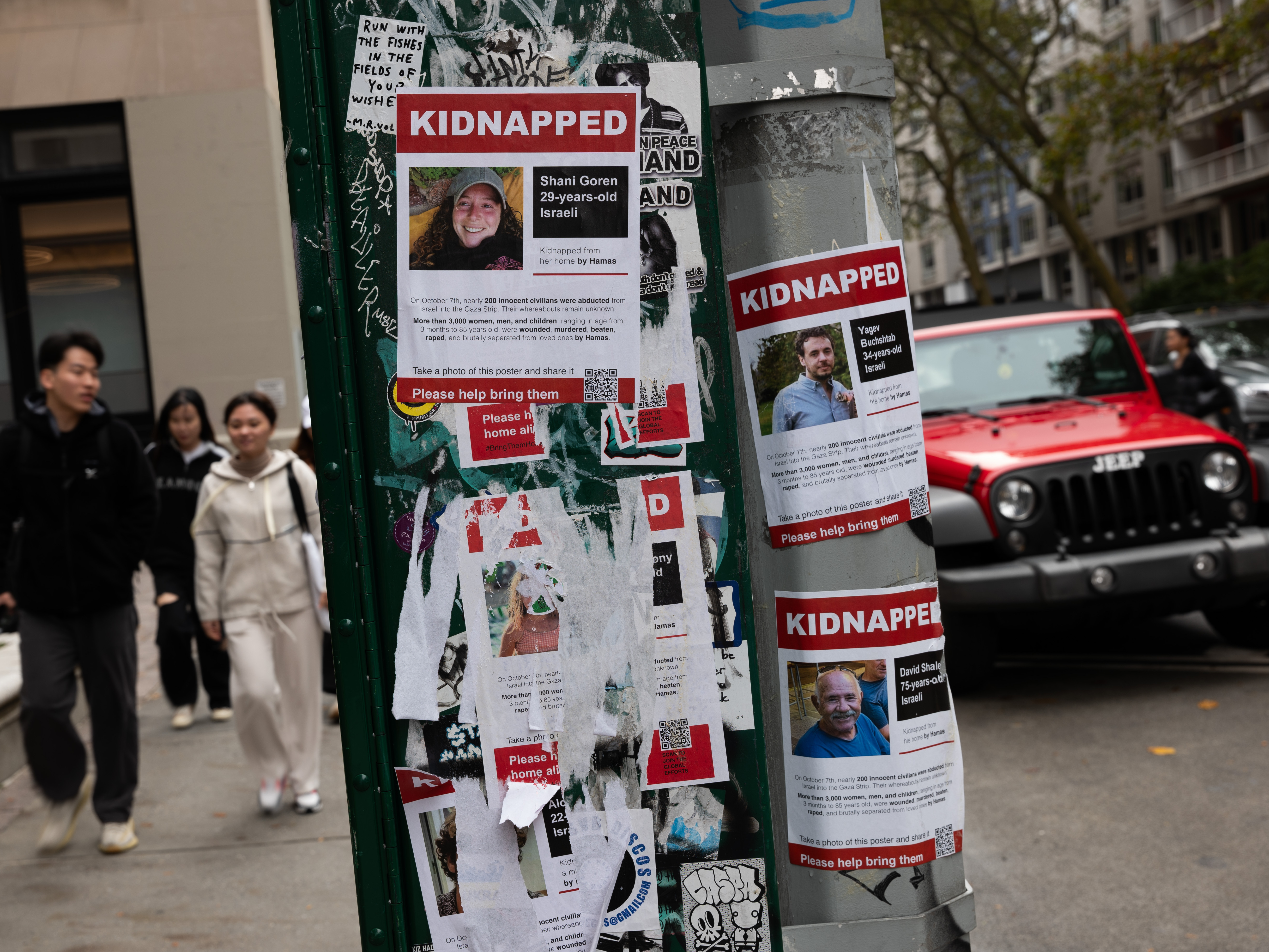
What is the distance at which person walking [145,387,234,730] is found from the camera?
7102 mm

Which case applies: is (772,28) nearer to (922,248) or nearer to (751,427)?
(751,427)

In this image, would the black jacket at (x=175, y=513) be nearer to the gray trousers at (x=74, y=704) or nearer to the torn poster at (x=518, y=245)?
the gray trousers at (x=74, y=704)

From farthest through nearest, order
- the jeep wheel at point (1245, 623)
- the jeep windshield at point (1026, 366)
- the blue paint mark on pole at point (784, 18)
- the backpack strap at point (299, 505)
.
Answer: the jeep windshield at point (1026, 366), the jeep wheel at point (1245, 623), the backpack strap at point (299, 505), the blue paint mark on pole at point (784, 18)

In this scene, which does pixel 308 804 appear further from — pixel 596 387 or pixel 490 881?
pixel 596 387

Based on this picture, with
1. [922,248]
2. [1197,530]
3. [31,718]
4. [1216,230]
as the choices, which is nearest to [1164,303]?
[1216,230]

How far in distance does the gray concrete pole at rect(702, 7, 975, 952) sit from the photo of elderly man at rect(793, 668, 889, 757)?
61 millimetres

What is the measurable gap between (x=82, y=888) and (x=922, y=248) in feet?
259

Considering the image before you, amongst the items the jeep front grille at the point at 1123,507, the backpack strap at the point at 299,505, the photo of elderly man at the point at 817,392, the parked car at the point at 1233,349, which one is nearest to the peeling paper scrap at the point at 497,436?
the photo of elderly man at the point at 817,392

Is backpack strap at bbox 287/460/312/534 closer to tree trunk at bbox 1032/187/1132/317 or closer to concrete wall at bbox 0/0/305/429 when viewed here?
concrete wall at bbox 0/0/305/429

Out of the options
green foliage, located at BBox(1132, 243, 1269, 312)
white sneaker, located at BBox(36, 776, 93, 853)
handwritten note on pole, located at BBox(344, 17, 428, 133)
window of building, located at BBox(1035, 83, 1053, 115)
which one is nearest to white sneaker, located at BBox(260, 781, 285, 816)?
white sneaker, located at BBox(36, 776, 93, 853)

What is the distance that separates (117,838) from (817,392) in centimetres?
416

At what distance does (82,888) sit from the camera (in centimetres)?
464

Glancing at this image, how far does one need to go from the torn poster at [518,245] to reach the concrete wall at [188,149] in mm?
12625

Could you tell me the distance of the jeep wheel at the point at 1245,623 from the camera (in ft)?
22.8
